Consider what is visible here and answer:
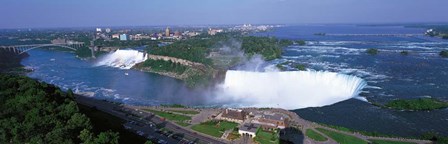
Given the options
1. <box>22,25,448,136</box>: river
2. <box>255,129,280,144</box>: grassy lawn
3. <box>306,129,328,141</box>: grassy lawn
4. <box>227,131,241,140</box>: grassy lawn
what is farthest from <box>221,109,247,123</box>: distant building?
<box>22,25,448,136</box>: river

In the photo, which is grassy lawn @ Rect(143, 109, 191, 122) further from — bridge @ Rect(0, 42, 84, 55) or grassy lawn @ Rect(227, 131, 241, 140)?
bridge @ Rect(0, 42, 84, 55)

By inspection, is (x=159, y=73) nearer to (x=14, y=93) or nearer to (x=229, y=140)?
(x=14, y=93)

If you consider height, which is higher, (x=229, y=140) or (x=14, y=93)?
(x=14, y=93)

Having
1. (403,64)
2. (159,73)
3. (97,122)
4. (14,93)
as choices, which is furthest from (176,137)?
(403,64)

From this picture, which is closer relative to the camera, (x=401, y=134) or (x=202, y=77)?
(x=401, y=134)

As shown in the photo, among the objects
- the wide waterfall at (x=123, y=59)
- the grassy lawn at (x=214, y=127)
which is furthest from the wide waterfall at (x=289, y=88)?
the wide waterfall at (x=123, y=59)

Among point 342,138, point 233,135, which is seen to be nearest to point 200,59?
point 233,135

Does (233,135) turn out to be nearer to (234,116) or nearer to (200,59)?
(234,116)

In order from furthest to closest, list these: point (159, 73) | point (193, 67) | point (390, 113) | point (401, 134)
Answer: point (159, 73) < point (193, 67) < point (390, 113) < point (401, 134)
